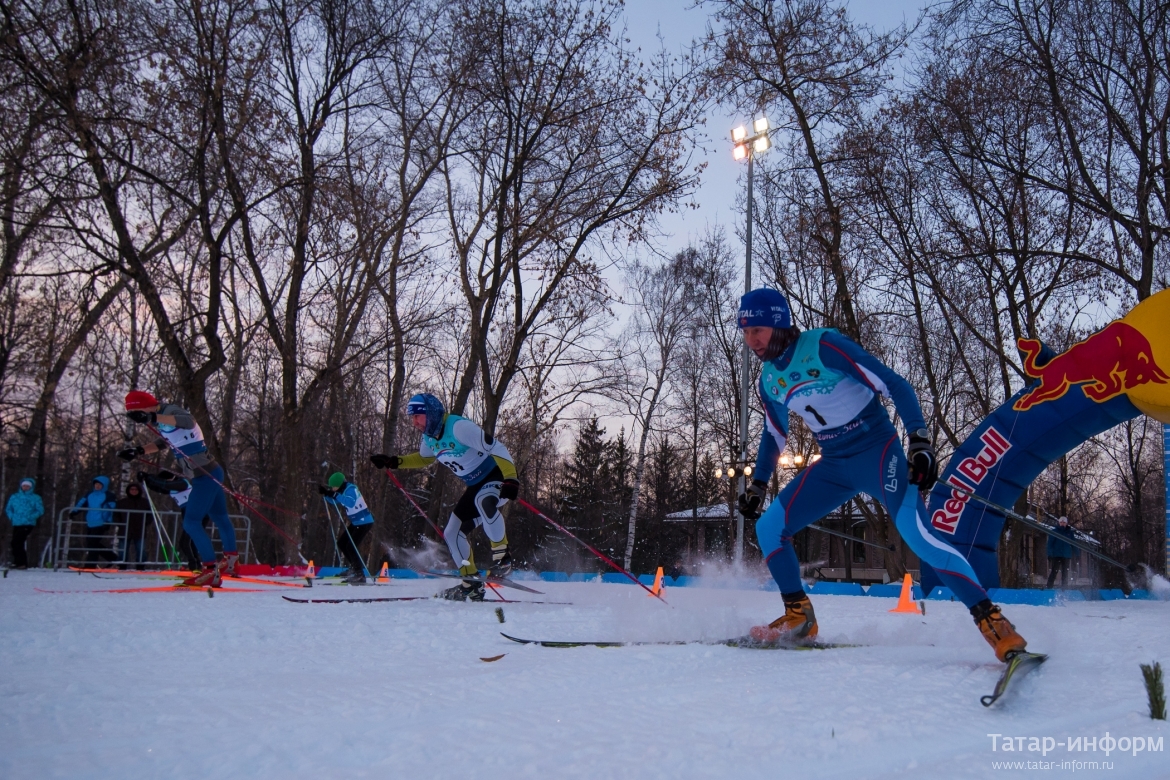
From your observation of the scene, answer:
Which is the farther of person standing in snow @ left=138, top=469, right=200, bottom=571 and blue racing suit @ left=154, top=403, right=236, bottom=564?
person standing in snow @ left=138, top=469, right=200, bottom=571

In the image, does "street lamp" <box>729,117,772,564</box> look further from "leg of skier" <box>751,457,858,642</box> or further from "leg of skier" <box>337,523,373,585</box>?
"leg of skier" <box>751,457,858,642</box>

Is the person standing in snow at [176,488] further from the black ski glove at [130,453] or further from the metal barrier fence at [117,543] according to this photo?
the black ski glove at [130,453]

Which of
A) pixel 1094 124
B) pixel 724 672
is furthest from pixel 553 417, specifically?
pixel 724 672

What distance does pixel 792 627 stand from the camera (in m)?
4.26

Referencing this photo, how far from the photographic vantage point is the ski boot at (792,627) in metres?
4.20

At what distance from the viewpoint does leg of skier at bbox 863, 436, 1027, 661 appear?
3.14 m

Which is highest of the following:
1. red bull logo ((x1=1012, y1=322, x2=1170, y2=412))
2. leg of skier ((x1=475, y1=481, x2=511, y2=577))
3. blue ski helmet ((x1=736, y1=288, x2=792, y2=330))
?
red bull logo ((x1=1012, y1=322, x2=1170, y2=412))

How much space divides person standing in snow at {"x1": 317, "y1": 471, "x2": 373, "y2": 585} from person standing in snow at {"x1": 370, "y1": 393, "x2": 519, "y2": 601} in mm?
3598

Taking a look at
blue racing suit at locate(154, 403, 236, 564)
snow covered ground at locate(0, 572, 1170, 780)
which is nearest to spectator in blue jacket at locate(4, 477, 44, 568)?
blue racing suit at locate(154, 403, 236, 564)

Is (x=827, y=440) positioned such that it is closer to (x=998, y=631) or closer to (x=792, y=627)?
(x=792, y=627)

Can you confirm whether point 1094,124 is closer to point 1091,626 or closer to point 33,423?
point 1091,626

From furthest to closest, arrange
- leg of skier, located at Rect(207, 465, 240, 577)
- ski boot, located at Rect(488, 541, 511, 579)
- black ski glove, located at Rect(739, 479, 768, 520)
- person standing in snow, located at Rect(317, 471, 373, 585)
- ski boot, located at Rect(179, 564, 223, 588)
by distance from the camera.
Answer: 1. person standing in snow, located at Rect(317, 471, 373, 585)
2. leg of skier, located at Rect(207, 465, 240, 577)
3. ski boot, located at Rect(179, 564, 223, 588)
4. ski boot, located at Rect(488, 541, 511, 579)
5. black ski glove, located at Rect(739, 479, 768, 520)

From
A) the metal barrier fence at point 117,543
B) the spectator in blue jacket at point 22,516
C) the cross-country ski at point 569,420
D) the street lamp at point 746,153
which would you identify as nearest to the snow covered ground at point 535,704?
the cross-country ski at point 569,420

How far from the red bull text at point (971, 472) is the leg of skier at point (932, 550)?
5.36 meters
